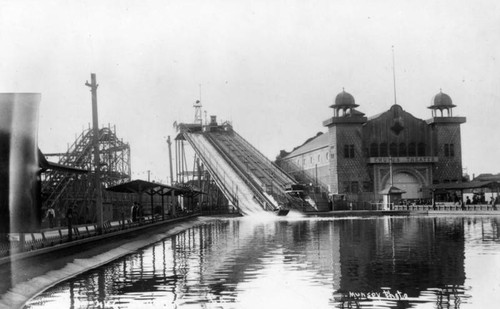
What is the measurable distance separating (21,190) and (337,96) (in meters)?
69.0

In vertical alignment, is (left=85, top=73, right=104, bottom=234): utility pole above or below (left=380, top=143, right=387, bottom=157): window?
below

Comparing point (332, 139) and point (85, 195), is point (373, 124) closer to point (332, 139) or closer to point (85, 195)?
point (332, 139)

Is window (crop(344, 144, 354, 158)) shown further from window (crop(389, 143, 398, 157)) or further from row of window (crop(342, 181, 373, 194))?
window (crop(389, 143, 398, 157))

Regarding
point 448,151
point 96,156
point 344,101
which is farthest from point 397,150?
point 96,156

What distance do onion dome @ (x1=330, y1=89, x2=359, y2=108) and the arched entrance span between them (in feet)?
35.6

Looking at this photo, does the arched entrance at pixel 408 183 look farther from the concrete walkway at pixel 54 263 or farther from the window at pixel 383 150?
the concrete walkway at pixel 54 263

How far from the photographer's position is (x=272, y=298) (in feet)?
44.1

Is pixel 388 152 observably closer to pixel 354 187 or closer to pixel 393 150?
pixel 393 150

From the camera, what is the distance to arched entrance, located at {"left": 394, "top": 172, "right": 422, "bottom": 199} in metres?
83.7

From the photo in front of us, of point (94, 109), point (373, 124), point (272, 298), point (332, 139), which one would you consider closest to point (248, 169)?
point (332, 139)

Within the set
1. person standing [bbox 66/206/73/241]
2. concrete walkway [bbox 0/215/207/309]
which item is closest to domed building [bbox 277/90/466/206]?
concrete walkway [bbox 0/215/207/309]

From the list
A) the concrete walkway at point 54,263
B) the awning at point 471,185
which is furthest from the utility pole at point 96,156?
the awning at point 471,185

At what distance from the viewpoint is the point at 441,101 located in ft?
282

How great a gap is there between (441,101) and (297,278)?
2925 inches
